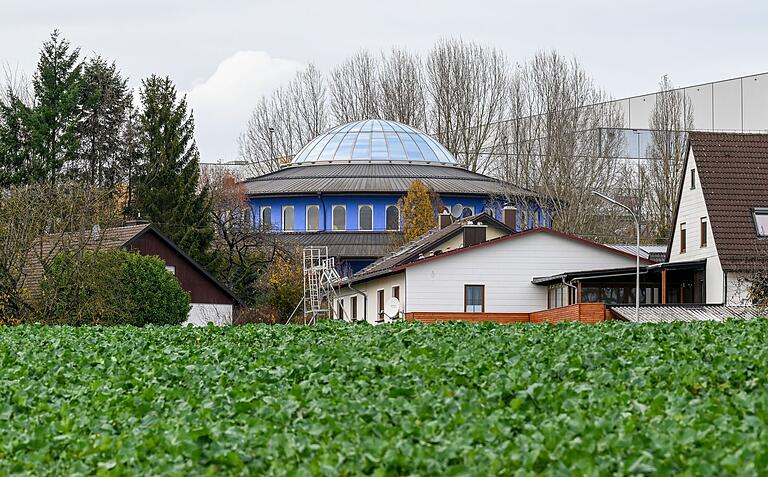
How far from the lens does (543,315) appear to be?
50531 mm

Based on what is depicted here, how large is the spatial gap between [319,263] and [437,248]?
10.0 m

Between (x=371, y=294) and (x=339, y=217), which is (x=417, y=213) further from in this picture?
(x=371, y=294)

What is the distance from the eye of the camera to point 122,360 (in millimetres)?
15148

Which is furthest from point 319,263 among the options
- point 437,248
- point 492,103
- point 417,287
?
point 492,103

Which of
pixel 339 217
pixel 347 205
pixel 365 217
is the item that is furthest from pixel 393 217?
pixel 339 217

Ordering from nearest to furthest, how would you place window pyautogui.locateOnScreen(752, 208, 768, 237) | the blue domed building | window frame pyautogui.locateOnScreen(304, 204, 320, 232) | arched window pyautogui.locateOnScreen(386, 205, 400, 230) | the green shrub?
1. the green shrub
2. window pyautogui.locateOnScreen(752, 208, 768, 237)
3. the blue domed building
4. arched window pyautogui.locateOnScreen(386, 205, 400, 230)
5. window frame pyautogui.locateOnScreen(304, 204, 320, 232)

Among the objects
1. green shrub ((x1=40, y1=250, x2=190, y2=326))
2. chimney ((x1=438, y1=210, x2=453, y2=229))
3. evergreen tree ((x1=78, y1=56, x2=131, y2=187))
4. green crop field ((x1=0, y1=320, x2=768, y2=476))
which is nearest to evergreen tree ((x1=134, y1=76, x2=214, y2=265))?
evergreen tree ((x1=78, y1=56, x2=131, y2=187))

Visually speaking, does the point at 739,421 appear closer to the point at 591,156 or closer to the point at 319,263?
the point at 319,263

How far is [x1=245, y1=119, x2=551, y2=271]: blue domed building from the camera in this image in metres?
82.4

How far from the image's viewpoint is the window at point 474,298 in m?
54.5

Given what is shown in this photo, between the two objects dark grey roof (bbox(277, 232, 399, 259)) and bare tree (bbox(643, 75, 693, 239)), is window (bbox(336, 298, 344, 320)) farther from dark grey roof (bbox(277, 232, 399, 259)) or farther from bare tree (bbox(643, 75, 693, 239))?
bare tree (bbox(643, 75, 693, 239))

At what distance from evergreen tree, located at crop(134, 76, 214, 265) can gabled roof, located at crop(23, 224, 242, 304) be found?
7.04m

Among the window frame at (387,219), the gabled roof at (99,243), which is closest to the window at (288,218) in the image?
the window frame at (387,219)

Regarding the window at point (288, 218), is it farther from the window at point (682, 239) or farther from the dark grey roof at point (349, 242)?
the window at point (682, 239)
